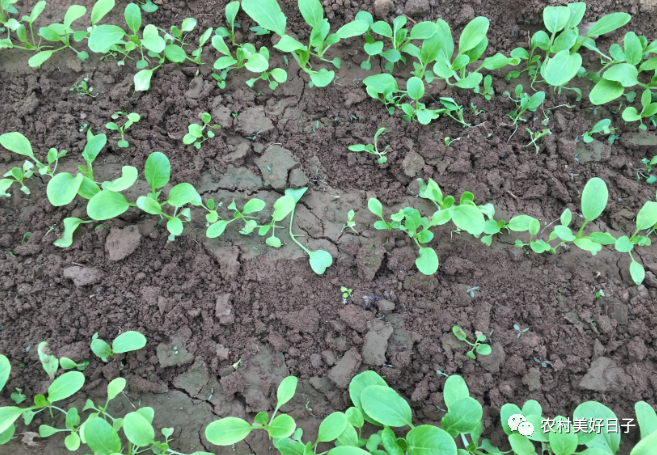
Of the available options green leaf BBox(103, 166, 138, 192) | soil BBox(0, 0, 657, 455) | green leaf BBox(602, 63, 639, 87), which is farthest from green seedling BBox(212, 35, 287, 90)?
green leaf BBox(602, 63, 639, 87)

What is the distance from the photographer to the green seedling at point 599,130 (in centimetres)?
228

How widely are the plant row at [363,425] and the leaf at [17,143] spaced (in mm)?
909

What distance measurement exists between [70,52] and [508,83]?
96.2 inches

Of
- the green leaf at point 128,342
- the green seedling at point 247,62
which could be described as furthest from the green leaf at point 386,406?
the green seedling at point 247,62

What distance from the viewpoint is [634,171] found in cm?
228

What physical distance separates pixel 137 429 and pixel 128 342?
1.14 ft

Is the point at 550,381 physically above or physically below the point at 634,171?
below

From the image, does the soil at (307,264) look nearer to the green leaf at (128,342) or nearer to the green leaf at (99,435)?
the green leaf at (128,342)

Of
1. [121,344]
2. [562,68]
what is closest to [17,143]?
[121,344]

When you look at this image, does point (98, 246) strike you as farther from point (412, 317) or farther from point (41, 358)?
point (412, 317)

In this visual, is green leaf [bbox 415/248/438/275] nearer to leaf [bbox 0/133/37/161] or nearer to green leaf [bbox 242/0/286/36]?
green leaf [bbox 242/0/286/36]

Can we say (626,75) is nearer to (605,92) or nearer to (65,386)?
(605,92)

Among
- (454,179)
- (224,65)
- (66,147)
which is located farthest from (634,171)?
(66,147)

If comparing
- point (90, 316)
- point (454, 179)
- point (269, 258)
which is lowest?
point (90, 316)
